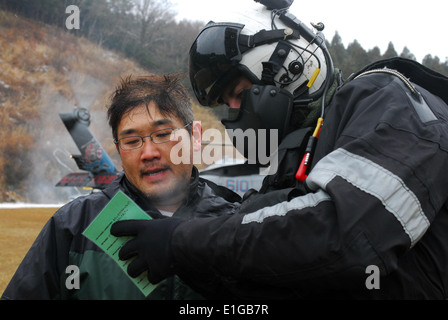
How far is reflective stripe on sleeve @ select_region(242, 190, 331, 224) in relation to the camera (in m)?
1.31

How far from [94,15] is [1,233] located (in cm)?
3394

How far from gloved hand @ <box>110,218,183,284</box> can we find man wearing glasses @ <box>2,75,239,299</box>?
0.21 metres

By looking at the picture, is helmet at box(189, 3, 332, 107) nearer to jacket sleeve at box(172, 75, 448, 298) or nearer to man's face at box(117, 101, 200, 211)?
man's face at box(117, 101, 200, 211)

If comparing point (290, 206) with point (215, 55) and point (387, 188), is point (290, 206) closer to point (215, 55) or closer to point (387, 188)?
point (387, 188)

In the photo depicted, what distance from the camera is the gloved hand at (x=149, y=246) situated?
1475 millimetres

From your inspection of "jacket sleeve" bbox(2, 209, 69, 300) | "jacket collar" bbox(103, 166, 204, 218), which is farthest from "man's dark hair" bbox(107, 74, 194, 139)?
"jacket sleeve" bbox(2, 209, 69, 300)

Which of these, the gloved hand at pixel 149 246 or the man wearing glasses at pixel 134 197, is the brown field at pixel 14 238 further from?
A: the gloved hand at pixel 149 246

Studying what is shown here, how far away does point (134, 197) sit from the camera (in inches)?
83.4

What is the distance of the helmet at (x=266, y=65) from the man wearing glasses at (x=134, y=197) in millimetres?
264

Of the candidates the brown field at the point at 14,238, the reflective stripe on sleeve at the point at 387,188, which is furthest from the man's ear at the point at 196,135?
the brown field at the point at 14,238

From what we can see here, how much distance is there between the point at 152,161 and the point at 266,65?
75cm

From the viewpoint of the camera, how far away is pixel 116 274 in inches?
74.4
